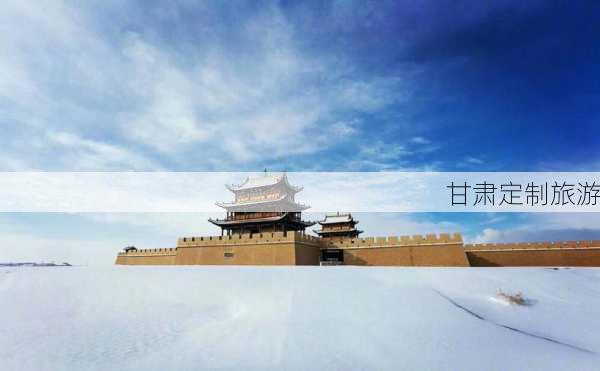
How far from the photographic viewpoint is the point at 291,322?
27.8 feet

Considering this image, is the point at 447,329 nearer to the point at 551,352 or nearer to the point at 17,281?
the point at 551,352

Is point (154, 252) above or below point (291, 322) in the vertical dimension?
below

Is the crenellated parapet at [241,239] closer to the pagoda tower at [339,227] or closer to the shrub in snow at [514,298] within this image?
the pagoda tower at [339,227]

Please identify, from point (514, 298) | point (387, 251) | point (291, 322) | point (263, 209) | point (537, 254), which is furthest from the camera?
point (263, 209)

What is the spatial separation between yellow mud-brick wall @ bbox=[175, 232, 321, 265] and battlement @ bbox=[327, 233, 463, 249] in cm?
247

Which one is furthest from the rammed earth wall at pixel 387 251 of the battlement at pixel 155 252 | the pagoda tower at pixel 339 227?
the pagoda tower at pixel 339 227

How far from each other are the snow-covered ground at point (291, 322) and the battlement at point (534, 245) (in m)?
13.8

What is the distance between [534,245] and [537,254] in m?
0.71

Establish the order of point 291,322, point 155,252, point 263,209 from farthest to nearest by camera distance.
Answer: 1. point 155,252
2. point 263,209
3. point 291,322

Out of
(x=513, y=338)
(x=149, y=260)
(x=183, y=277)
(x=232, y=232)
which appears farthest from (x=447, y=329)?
(x=149, y=260)

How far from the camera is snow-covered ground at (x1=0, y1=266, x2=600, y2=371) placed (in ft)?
23.0

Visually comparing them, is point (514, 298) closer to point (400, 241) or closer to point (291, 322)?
point (291, 322)

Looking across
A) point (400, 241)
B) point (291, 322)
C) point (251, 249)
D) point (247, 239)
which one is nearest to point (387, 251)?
point (400, 241)

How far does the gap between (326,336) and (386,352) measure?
55.3 inches
